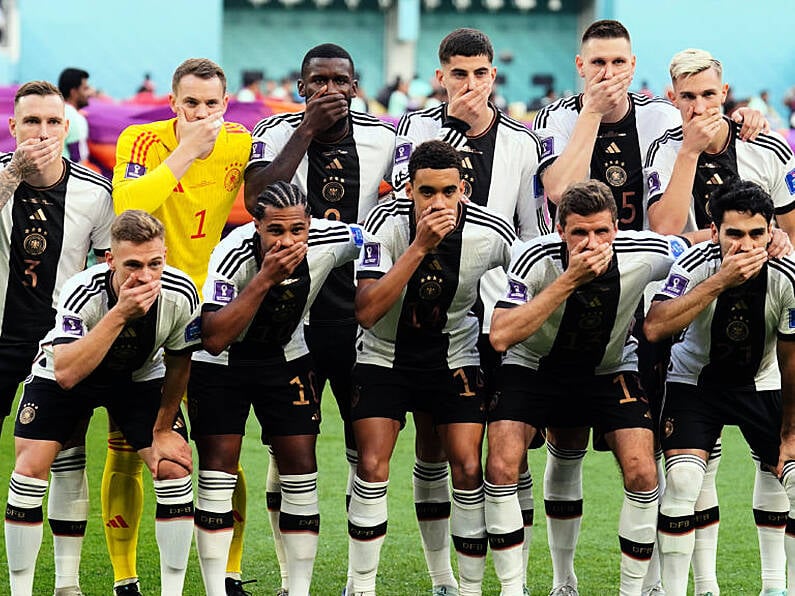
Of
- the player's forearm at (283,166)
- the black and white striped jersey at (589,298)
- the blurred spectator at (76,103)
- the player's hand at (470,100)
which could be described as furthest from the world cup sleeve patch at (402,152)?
the blurred spectator at (76,103)

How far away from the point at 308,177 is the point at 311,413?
47.0 inches

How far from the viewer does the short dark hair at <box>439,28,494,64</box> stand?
604 centimetres

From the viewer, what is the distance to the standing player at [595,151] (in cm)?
606

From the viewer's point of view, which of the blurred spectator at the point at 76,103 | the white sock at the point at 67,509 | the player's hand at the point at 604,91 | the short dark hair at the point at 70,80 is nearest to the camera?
the white sock at the point at 67,509

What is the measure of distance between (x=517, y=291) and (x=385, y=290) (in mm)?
573

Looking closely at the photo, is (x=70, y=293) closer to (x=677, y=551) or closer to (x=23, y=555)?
(x=23, y=555)

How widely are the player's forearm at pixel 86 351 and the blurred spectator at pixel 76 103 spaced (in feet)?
19.9

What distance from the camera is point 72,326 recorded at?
536 centimetres

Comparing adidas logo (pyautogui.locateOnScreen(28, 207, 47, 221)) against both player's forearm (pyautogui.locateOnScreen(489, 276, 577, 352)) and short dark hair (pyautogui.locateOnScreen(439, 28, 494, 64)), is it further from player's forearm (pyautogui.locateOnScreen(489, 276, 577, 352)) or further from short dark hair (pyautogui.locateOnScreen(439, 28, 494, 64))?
player's forearm (pyautogui.locateOnScreen(489, 276, 577, 352))

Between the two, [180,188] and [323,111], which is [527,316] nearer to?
[323,111]

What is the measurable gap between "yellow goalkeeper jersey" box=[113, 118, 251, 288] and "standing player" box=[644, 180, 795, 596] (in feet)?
6.84

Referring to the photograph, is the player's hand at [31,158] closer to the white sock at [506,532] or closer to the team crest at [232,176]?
the team crest at [232,176]

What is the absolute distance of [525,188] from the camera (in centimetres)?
625

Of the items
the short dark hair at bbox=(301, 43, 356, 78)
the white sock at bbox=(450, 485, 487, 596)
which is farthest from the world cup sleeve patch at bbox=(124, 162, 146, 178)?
the white sock at bbox=(450, 485, 487, 596)
